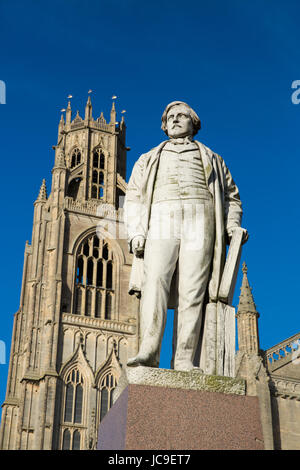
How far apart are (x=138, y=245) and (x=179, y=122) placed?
1.28m

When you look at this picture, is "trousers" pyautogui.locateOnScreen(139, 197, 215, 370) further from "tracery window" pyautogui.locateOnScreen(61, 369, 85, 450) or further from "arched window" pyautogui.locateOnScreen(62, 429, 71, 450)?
"arched window" pyautogui.locateOnScreen(62, 429, 71, 450)

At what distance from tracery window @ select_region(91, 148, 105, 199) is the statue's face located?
45.5 meters

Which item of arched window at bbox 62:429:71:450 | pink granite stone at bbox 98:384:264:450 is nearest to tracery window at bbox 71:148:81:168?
arched window at bbox 62:429:71:450

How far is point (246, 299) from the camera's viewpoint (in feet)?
110

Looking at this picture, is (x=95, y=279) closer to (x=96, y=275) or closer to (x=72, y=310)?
(x=96, y=275)

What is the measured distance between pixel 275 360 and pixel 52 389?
14040mm

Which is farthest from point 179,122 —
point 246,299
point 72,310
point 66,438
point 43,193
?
point 43,193

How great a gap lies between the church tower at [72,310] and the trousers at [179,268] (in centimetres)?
3254

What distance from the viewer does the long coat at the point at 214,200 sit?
5.78 m

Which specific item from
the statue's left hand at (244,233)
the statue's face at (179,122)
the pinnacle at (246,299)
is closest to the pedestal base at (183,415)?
the statue's left hand at (244,233)

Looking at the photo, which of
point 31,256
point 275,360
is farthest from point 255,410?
point 31,256

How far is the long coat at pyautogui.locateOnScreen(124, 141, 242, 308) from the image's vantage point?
5777 millimetres

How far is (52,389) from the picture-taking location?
130ft

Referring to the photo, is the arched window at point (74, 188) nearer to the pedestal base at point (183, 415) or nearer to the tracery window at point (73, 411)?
the tracery window at point (73, 411)
